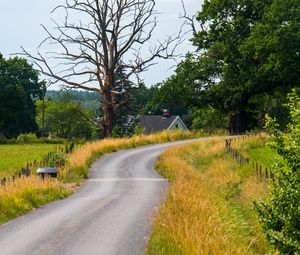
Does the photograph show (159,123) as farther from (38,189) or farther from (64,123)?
(38,189)

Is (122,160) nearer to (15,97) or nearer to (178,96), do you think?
(178,96)

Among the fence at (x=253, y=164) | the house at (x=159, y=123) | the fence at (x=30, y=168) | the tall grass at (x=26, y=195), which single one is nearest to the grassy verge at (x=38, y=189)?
the tall grass at (x=26, y=195)

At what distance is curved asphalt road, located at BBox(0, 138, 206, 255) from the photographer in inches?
478

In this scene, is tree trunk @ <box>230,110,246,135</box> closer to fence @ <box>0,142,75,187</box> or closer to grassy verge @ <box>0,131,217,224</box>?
grassy verge @ <box>0,131,217,224</box>

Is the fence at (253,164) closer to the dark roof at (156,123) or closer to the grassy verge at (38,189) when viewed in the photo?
the grassy verge at (38,189)

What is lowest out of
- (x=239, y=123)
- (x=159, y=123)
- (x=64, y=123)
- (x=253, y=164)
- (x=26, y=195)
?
(x=26, y=195)

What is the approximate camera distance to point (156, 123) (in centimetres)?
10525

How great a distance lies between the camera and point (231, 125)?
171 feet

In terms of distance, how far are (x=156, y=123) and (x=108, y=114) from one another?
58.1 m

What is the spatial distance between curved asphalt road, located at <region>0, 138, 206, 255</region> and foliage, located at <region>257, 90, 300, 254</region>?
Result: 370 centimetres

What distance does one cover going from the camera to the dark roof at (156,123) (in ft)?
341

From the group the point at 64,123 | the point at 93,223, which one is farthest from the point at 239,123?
the point at 64,123

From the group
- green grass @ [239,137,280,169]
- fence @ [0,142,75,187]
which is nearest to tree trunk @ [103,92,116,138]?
fence @ [0,142,75,187]

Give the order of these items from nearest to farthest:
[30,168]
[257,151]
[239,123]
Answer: [30,168], [257,151], [239,123]
